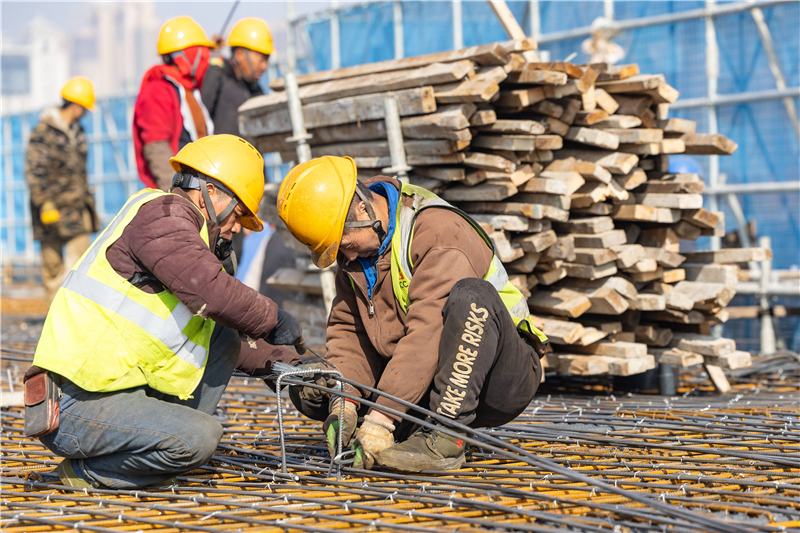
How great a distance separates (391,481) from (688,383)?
3.25m

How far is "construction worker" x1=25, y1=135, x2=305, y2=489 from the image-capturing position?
2760mm

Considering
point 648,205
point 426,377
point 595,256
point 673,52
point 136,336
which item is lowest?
point 426,377

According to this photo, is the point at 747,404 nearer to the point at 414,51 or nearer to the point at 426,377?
the point at 426,377

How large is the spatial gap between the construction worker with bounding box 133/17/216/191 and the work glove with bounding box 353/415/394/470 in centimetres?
283

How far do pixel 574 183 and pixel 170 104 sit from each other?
275 centimetres

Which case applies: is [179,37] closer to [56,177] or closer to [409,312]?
[56,177]

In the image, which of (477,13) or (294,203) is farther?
(477,13)

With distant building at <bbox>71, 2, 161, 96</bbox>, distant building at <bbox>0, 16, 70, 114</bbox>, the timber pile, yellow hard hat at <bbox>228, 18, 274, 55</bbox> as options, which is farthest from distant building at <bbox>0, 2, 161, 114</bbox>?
the timber pile

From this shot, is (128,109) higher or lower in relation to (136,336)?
higher

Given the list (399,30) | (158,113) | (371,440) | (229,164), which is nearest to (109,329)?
(229,164)

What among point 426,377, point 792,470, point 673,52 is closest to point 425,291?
point 426,377

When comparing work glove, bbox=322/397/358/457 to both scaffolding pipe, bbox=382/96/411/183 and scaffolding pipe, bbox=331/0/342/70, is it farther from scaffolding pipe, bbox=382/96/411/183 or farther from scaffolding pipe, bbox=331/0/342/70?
scaffolding pipe, bbox=331/0/342/70

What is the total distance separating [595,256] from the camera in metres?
4.67

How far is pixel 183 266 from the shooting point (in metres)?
2.75
